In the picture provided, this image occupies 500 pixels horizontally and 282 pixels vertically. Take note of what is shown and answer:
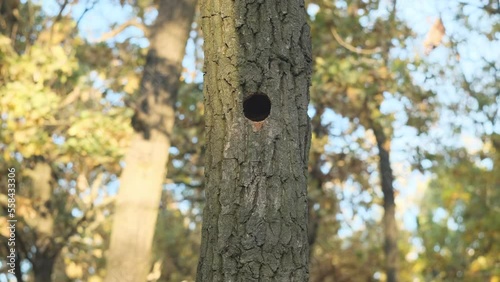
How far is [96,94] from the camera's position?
38.8 ft

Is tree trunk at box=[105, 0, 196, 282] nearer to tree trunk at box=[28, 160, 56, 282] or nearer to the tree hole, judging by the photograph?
the tree hole

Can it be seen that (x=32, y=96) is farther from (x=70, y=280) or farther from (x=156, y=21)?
(x=70, y=280)

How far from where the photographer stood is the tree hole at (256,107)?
11.2 feet

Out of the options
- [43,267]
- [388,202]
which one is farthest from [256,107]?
[388,202]

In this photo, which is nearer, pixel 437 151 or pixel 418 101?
pixel 418 101

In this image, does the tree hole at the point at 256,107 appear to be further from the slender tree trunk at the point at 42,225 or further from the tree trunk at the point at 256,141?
the slender tree trunk at the point at 42,225

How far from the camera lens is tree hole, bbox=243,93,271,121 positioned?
3404 mm

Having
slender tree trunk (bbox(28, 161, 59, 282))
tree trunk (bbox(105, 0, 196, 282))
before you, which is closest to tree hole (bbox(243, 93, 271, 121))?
tree trunk (bbox(105, 0, 196, 282))

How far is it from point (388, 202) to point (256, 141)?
1123 centimetres

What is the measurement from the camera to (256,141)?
3309mm

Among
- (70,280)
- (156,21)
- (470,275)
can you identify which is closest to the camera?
(156,21)

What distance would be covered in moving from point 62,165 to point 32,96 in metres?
5.09

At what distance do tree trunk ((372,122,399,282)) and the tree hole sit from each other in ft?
33.7

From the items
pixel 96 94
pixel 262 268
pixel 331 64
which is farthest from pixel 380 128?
pixel 262 268
